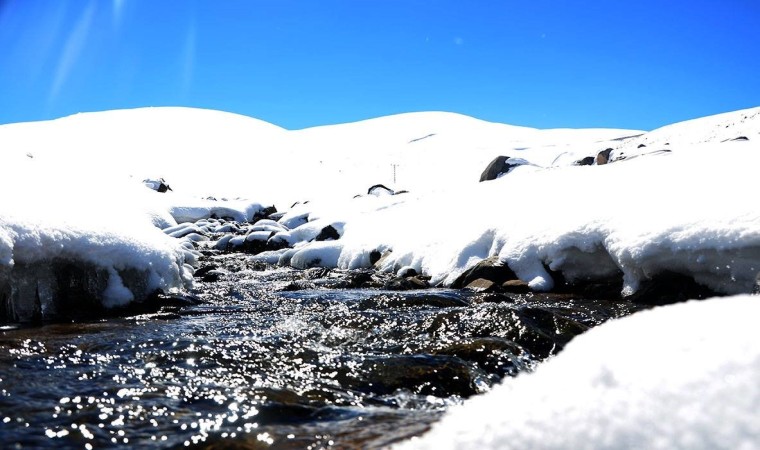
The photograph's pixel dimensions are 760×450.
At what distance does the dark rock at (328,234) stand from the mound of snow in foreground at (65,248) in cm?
965

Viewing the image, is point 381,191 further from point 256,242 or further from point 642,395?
point 642,395

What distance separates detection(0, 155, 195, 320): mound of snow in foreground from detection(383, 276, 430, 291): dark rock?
156 inches

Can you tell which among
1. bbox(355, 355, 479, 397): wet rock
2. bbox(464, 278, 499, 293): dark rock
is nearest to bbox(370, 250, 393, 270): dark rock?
bbox(464, 278, 499, 293): dark rock

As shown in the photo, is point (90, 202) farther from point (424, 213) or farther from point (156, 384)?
point (424, 213)

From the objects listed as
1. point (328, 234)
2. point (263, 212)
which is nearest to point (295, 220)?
point (328, 234)

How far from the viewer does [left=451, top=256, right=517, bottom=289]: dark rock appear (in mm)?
9531

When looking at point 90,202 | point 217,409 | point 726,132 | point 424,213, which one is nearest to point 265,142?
point 726,132

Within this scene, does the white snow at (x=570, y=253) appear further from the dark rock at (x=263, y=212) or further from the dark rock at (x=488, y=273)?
the dark rock at (x=263, y=212)

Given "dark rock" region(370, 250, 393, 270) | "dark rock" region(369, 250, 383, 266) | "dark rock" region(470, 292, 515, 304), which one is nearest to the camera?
"dark rock" region(470, 292, 515, 304)

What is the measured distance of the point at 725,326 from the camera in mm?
1828

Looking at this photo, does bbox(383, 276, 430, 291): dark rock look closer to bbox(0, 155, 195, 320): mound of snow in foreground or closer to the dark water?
the dark water

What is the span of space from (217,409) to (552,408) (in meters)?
2.55

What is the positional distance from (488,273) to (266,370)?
19.3 feet

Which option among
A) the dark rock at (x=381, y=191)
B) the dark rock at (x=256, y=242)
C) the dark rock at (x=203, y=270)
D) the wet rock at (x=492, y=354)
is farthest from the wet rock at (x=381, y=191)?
the wet rock at (x=492, y=354)
